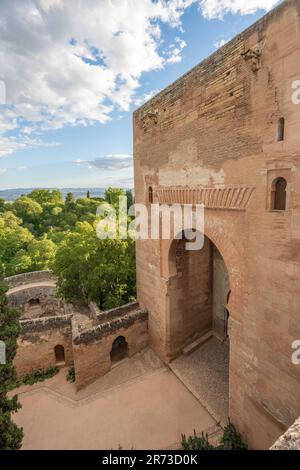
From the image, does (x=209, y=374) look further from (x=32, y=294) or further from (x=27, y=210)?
(x=27, y=210)

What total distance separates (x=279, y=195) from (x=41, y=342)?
1075 centimetres

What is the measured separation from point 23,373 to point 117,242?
6972 mm

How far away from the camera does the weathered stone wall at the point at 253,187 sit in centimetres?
473

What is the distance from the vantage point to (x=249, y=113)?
5328 mm

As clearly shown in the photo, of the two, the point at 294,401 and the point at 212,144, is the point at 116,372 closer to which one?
the point at 294,401

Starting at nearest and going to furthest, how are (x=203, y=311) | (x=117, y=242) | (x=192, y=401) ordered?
(x=192, y=401) < (x=203, y=311) < (x=117, y=242)

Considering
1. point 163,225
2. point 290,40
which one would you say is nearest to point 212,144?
point 290,40

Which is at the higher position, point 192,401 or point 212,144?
point 212,144

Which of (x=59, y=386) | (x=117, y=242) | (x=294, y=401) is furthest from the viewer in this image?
(x=117, y=242)

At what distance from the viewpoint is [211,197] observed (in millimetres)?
6488

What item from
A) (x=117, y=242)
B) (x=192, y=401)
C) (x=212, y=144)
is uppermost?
(x=212, y=144)

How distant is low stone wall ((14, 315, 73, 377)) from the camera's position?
34.4ft

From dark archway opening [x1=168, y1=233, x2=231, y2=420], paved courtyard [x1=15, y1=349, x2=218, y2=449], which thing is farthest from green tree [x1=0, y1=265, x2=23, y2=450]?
dark archway opening [x1=168, y1=233, x2=231, y2=420]

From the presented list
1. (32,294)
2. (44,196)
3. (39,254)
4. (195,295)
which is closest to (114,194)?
(39,254)
